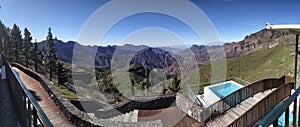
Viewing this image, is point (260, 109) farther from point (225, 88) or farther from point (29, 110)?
point (225, 88)

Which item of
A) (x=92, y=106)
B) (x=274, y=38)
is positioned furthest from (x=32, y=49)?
(x=274, y=38)

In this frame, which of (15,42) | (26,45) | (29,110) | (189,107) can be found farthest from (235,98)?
(26,45)

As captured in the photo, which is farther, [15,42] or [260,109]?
[15,42]

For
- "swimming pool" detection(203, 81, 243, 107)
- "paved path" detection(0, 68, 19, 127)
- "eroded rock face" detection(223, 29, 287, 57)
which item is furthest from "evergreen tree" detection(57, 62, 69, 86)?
"eroded rock face" detection(223, 29, 287, 57)

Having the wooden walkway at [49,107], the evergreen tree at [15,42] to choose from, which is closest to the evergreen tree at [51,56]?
the evergreen tree at [15,42]

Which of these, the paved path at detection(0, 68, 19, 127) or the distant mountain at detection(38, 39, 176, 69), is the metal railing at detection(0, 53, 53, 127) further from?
the distant mountain at detection(38, 39, 176, 69)

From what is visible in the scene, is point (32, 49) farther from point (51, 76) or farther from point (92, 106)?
point (92, 106)
